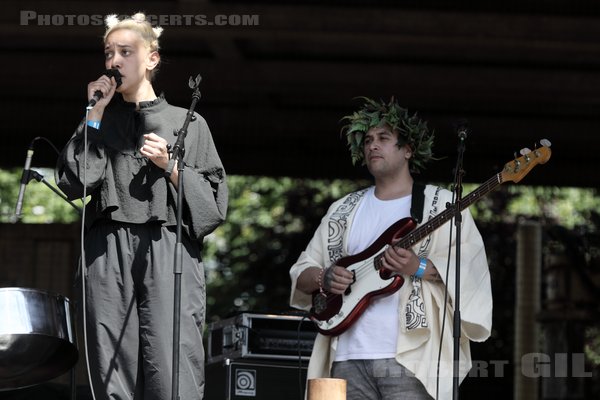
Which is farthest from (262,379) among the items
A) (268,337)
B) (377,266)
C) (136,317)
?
(136,317)

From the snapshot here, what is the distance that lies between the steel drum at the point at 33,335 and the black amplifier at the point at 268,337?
117 cm

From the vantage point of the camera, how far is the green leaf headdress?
15.0 ft

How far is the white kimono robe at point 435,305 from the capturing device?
4.19 meters

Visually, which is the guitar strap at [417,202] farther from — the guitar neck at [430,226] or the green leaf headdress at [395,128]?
the green leaf headdress at [395,128]

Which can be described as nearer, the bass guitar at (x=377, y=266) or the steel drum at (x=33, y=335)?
the steel drum at (x=33, y=335)

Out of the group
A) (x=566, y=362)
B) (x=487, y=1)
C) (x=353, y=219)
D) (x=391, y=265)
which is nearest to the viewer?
(x=391, y=265)

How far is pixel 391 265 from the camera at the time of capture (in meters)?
4.25

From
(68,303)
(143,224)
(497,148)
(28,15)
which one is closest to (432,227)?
(143,224)

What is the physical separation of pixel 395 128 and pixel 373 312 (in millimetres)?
787

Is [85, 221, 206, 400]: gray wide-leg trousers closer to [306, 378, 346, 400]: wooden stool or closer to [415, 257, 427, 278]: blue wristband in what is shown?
[306, 378, 346, 400]: wooden stool

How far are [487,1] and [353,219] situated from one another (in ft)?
8.93

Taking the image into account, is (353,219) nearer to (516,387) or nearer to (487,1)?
(487,1)

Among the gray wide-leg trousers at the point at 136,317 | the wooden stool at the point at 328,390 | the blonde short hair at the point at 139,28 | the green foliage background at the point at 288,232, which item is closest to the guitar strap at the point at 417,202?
the wooden stool at the point at 328,390

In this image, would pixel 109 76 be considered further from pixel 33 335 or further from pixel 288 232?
pixel 288 232
